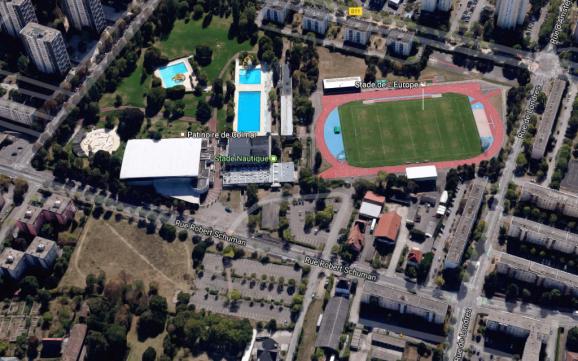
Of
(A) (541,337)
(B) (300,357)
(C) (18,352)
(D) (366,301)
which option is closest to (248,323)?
(B) (300,357)

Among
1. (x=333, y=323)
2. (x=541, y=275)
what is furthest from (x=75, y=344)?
(x=541, y=275)

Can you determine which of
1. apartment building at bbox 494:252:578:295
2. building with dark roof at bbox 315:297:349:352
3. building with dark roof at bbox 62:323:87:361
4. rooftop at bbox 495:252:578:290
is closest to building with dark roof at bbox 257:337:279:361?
building with dark roof at bbox 315:297:349:352

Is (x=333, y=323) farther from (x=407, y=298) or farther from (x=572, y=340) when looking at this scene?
(x=572, y=340)

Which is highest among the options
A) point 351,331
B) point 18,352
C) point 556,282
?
point 556,282

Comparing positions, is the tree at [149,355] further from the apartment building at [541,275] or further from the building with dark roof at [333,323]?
the apartment building at [541,275]

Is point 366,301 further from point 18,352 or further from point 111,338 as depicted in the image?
point 18,352

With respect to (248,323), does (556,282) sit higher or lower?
higher
